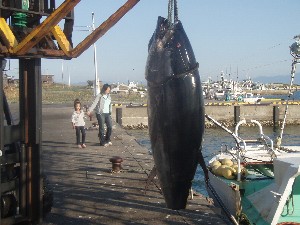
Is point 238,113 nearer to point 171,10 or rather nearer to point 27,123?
point 27,123

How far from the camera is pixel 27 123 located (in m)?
5.87

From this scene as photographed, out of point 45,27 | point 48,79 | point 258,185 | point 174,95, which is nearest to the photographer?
point 174,95

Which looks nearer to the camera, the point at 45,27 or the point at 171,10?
the point at 171,10

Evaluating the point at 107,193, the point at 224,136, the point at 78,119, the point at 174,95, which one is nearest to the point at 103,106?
the point at 78,119

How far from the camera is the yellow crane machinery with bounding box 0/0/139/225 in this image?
5371 millimetres

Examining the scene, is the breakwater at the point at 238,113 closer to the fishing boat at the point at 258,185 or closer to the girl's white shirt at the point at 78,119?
the girl's white shirt at the point at 78,119

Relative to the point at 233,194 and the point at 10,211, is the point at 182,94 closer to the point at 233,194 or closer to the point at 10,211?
the point at 10,211

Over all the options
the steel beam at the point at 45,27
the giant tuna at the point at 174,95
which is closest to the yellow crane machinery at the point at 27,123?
the steel beam at the point at 45,27

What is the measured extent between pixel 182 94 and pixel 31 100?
9.96 ft

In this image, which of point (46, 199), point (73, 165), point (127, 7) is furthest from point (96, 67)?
point (127, 7)

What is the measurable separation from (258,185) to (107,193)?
10.7ft

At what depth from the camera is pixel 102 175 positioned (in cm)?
1002

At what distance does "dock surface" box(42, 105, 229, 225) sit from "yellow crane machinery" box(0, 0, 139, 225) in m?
0.81

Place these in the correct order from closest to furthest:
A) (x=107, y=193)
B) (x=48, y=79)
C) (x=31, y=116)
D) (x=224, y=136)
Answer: (x=31, y=116) < (x=107, y=193) < (x=224, y=136) < (x=48, y=79)
